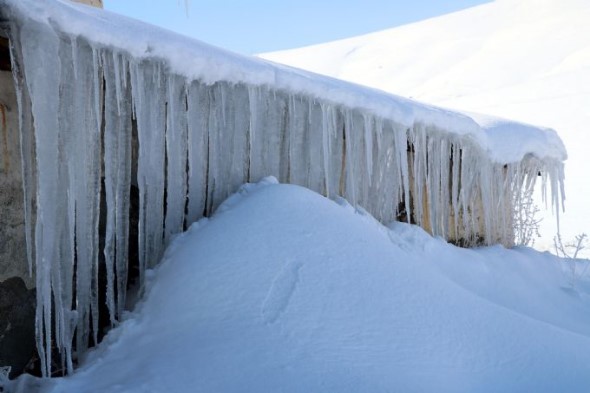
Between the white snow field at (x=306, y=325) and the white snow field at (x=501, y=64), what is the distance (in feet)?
28.6

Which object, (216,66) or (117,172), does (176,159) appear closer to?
(117,172)

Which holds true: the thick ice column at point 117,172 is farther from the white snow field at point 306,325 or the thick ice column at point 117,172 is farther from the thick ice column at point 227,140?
the thick ice column at point 227,140

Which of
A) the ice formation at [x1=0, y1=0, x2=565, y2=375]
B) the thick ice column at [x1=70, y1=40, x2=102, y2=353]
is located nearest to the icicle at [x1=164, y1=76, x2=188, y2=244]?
the ice formation at [x1=0, y1=0, x2=565, y2=375]

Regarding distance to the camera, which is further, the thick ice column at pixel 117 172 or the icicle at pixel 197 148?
the icicle at pixel 197 148

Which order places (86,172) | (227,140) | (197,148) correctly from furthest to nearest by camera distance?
(227,140) → (197,148) → (86,172)

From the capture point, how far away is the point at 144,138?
9.72 feet

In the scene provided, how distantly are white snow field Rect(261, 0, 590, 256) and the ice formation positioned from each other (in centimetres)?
775

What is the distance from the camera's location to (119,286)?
9.55ft

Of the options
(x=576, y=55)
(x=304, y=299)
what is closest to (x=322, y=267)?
(x=304, y=299)

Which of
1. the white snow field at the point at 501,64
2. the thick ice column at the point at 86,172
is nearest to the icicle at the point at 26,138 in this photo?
the thick ice column at the point at 86,172

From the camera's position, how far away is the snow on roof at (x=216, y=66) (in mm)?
2385

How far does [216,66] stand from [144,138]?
0.57 meters

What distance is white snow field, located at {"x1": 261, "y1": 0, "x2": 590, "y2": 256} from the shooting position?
57.1 ft

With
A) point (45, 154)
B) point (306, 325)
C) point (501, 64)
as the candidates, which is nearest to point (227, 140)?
point (45, 154)
